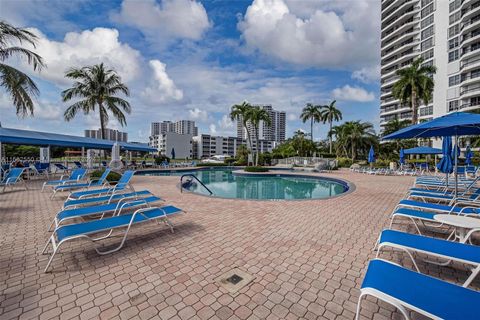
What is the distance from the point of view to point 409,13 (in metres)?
45.2

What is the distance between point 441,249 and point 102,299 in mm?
3694

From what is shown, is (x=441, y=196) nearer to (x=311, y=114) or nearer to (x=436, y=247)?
(x=436, y=247)

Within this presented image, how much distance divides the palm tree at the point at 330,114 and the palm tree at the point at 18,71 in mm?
40543

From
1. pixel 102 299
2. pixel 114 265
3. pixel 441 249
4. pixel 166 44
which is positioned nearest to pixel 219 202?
pixel 114 265

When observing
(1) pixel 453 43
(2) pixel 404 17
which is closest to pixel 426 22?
(2) pixel 404 17

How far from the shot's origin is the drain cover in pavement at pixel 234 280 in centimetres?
253

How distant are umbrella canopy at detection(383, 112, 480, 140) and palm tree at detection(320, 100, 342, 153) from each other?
3659 cm

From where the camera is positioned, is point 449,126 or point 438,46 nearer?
point 449,126

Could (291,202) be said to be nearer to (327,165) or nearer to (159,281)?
(159,281)

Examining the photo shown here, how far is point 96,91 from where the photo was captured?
60.6 ft

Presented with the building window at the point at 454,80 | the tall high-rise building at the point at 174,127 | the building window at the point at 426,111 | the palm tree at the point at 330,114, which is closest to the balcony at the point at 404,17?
the building window at the point at 454,80

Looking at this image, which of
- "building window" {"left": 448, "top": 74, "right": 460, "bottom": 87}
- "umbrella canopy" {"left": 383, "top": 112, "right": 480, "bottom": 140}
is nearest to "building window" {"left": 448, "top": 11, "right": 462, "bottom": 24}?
"building window" {"left": 448, "top": 74, "right": 460, "bottom": 87}

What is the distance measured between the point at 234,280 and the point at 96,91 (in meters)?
21.3

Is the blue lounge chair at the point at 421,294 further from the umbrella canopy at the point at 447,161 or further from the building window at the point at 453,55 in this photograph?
the building window at the point at 453,55
